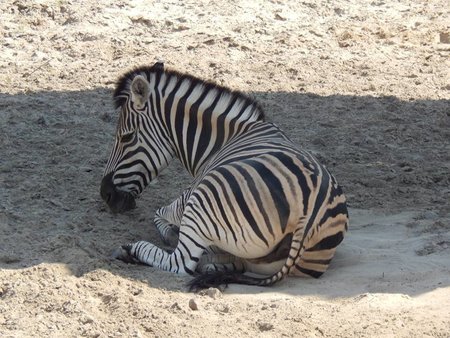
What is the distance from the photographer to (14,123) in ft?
33.4

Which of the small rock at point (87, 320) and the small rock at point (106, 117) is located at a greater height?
the small rock at point (87, 320)

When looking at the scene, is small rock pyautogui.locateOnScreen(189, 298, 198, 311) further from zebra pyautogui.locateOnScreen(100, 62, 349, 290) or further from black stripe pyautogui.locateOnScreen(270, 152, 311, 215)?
black stripe pyautogui.locateOnScreen(270, 152, 311, 215)

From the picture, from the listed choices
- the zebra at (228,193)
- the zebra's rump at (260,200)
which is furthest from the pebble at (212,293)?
the zebra's rump at (260,200)

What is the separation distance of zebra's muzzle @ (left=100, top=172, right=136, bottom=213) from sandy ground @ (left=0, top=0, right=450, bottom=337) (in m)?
0.10

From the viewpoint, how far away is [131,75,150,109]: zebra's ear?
26.9 ft

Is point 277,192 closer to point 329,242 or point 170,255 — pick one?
point 329,242

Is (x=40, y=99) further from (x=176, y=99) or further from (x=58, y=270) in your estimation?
(x=58, y=270)

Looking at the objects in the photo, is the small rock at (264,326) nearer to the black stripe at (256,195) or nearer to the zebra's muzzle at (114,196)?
the black stripe at (256,195)

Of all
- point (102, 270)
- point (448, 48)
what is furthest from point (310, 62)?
point (102, 270)

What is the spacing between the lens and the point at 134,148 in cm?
836

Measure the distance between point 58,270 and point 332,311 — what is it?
1869 millimetres

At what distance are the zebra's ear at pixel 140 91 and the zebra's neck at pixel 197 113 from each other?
0.21ft

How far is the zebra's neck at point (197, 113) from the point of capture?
802 cm

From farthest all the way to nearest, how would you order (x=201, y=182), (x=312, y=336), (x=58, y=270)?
(x=201, y=182), (x=58, y=270), (x=312, y=336)
